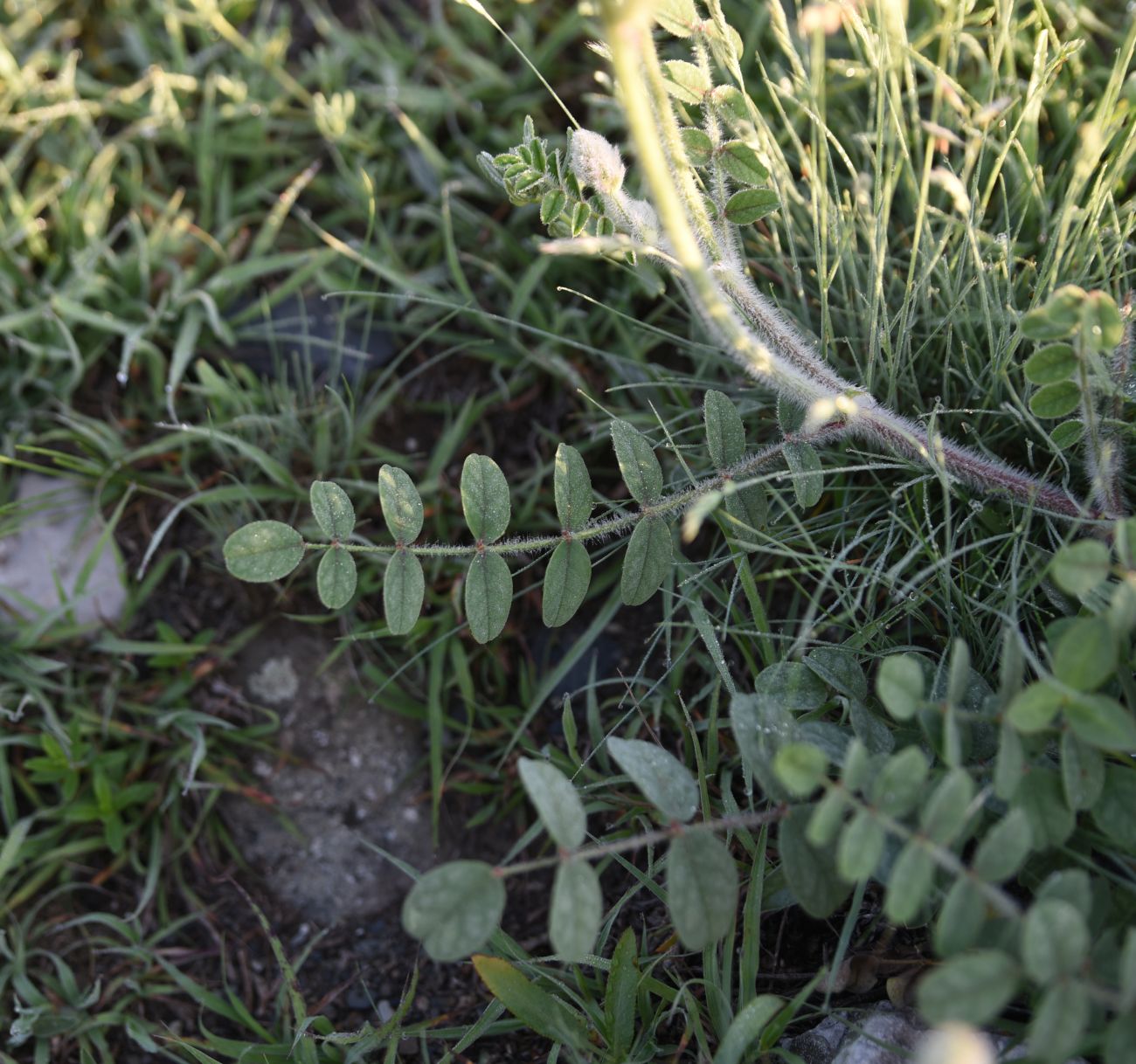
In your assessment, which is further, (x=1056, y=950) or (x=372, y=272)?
(x=372, y=272)

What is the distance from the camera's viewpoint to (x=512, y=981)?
141 cm

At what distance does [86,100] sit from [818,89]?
1.81 m

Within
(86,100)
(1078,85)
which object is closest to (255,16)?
(86,100)

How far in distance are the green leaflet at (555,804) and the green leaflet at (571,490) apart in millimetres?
410

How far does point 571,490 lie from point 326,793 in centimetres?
94

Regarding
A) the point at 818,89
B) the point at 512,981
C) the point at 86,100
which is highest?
the point at 86,100

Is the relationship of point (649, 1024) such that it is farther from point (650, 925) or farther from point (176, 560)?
point (176, 560)

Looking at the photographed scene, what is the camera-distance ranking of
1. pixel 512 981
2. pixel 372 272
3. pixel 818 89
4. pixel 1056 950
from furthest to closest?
pixel 372 272
pixel 818 89
pixel 512 981
pixel 1056 950

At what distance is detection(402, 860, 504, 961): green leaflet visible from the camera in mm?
1111

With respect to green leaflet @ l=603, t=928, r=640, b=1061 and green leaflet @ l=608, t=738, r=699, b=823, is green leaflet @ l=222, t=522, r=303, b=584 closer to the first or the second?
green leaflet @ l=608, t=738, r=699, b=823

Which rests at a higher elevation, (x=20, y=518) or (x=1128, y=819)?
(x=20, y=518)

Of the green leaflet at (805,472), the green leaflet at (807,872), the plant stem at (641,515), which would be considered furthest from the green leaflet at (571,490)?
the green leaflet at (807,872)

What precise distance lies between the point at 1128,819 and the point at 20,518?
2071mm

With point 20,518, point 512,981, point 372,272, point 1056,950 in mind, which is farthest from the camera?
point 372,272
